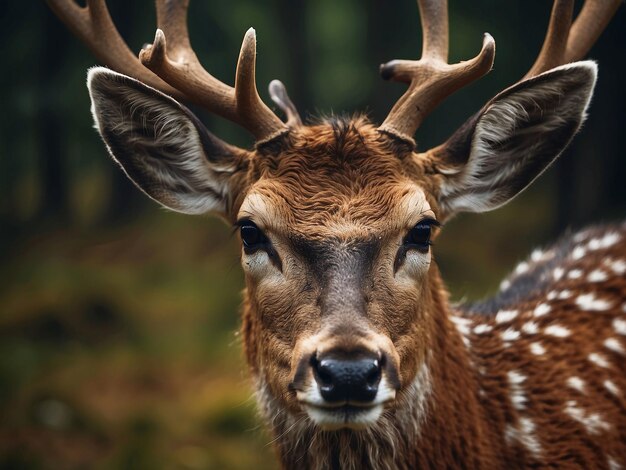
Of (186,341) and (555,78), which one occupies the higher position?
→ (555,78)

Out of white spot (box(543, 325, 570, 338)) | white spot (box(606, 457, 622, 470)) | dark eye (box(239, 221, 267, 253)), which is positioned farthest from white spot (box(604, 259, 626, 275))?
dark eye (box(239, 221, 267, 253))

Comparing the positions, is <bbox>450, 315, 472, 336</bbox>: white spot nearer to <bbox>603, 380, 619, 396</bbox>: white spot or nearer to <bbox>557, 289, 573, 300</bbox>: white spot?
<bbox>557, 289, 573, 300</bbox>: white spot

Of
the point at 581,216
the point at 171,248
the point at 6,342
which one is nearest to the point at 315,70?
the point at 171,248

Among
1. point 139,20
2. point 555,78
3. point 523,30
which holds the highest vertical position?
point 139,20

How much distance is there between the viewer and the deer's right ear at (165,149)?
12.6 feet

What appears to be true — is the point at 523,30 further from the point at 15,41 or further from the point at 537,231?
the point at 15,41

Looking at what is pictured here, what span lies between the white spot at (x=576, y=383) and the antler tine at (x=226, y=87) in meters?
1.89

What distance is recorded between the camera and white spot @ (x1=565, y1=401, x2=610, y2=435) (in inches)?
158

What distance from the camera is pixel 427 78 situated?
407 cm

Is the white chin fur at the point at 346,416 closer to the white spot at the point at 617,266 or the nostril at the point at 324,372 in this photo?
the nostril at the point at 324,372

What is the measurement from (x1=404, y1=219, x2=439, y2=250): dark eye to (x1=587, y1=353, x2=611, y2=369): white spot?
4.08 feet

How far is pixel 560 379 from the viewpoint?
4137mm

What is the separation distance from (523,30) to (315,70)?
8.51 meters

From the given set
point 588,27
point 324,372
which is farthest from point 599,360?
point 324,372
